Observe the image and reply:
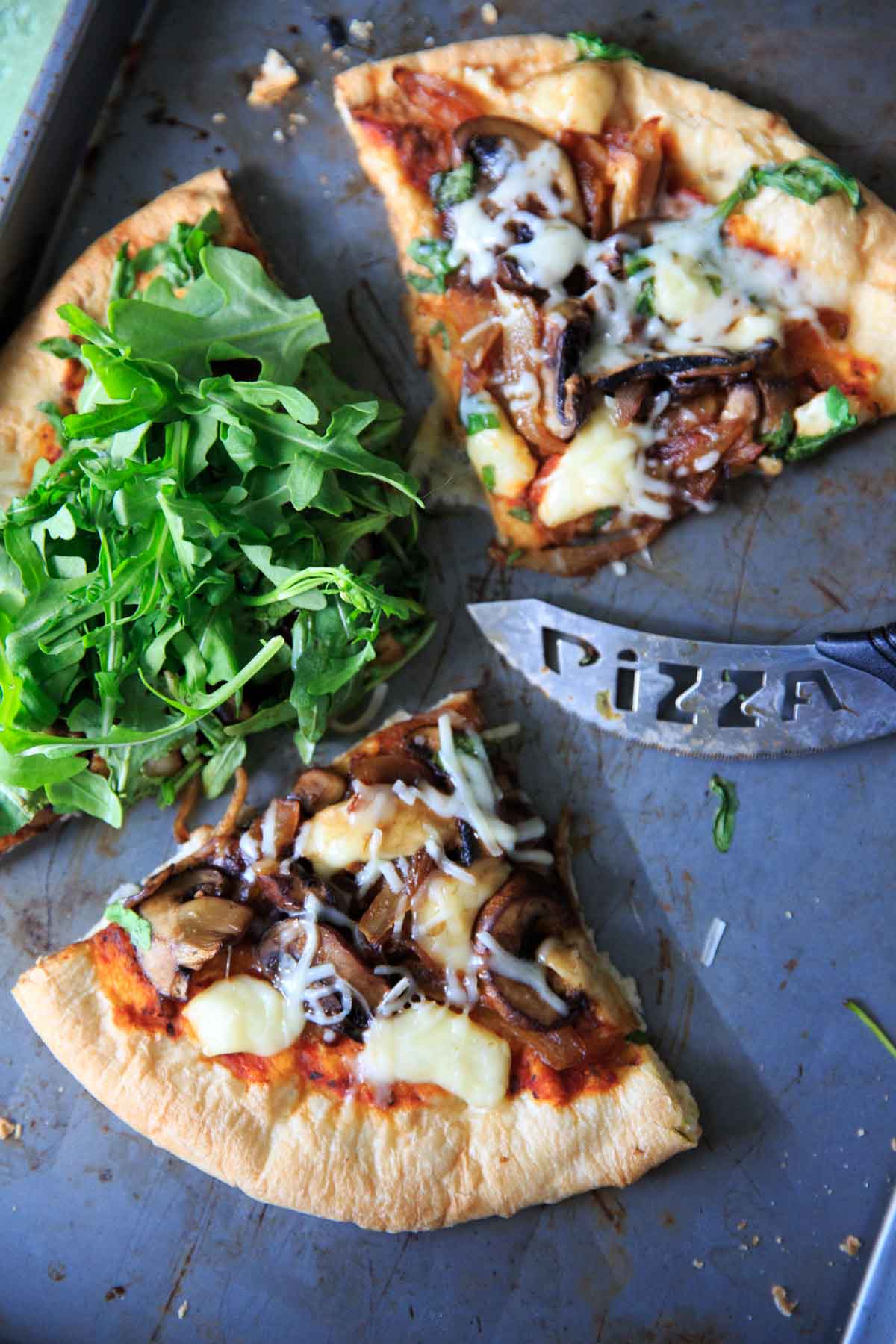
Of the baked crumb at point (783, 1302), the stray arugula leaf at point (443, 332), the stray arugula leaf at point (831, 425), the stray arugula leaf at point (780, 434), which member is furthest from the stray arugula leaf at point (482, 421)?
the baked crumb at point (783, 1302)

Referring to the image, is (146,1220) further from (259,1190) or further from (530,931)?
(530,931)

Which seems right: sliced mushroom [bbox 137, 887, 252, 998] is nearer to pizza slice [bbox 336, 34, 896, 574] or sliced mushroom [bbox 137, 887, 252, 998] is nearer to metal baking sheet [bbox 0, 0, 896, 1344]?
metal baking sheet [bbox 0, 0, 896, 1344]

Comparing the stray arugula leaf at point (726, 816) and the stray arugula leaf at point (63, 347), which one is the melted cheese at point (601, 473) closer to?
the stray arugula leaf at point (726, 816)

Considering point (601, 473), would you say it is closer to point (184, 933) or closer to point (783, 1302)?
point (184, 933)

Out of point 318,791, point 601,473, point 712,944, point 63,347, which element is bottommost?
point 712,944

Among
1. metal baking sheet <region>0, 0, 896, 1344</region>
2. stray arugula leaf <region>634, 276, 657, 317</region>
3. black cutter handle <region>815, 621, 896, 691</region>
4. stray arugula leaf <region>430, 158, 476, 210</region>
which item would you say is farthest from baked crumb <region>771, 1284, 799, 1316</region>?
stray arugula leaf <region>430, 158, 476, 210</region>

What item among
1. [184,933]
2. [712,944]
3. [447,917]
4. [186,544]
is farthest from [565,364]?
[184,933]
